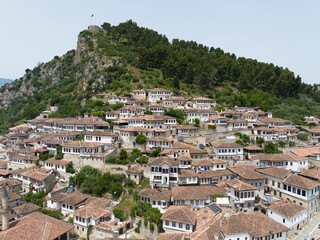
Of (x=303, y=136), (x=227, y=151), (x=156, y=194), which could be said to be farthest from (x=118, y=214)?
(x=303, y=136)

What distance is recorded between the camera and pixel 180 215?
89.0 feet

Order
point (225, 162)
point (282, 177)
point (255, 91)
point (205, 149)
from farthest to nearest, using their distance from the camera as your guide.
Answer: point (255, 91) → point (205, 149) → point (225, 162) → point (282, 177)

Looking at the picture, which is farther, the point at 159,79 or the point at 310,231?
the point at 159,79

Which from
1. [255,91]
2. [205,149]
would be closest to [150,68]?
[255,91]

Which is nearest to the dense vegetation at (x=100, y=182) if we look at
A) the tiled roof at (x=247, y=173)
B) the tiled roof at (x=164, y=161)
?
the tiled roof at (x=164, y=161)

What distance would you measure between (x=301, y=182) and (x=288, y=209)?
5.02 meters

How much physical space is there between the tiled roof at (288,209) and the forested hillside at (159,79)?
33.7m

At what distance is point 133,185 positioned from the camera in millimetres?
34875

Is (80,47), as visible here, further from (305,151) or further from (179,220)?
(179,220)

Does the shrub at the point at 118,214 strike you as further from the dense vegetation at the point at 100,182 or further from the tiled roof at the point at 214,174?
the tiled roof at the point at 214,174

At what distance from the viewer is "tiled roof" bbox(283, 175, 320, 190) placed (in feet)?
100

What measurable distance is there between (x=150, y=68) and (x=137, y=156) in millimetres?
50769

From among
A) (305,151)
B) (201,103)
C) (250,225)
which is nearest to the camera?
(250,225)

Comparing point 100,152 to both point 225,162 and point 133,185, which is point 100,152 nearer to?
point 133,185
